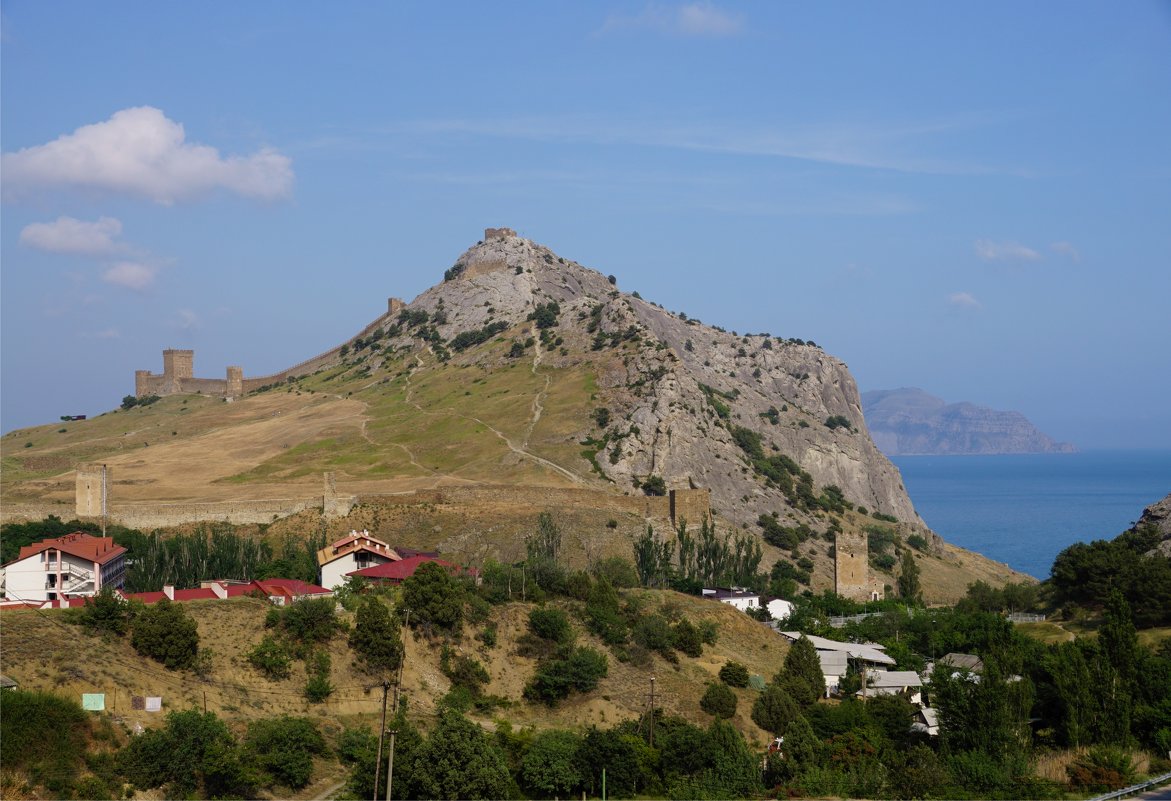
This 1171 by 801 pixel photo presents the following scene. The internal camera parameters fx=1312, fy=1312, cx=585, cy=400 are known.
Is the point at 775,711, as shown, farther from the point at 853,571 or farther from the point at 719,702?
the point at 853,571

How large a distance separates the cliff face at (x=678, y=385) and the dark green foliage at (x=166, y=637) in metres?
49.1

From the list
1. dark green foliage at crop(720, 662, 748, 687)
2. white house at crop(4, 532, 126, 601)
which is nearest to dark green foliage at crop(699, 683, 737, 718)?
dark green foliage at crop(720, 662, 748, 687)

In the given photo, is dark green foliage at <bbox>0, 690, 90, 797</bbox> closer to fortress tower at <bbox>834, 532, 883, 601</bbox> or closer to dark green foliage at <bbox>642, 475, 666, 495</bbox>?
dark green foliage at <bbox>642, 475, 666, 495</bbox>

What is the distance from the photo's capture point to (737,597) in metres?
70.6

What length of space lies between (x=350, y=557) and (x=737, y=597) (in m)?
21.1

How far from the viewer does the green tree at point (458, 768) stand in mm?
37250

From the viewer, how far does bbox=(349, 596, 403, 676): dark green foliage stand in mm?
47844

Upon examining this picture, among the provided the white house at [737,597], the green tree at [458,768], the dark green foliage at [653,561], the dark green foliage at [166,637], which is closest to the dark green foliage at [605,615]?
the white house at [737,597]

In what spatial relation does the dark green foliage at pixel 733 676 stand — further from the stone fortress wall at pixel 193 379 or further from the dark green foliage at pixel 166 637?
the stone fortress wall at pixel 193 379

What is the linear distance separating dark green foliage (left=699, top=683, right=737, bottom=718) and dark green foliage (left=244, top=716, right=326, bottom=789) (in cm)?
1488

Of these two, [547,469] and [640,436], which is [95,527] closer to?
[547,469]

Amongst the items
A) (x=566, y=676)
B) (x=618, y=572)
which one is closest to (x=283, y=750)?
(x=566, y=676)

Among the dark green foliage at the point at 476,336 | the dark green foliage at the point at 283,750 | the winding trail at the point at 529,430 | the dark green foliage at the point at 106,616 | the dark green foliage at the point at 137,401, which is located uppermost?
the dark green foliage at the point at 476,336

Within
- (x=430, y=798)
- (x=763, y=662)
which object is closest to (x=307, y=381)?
(x=763, y=662)
